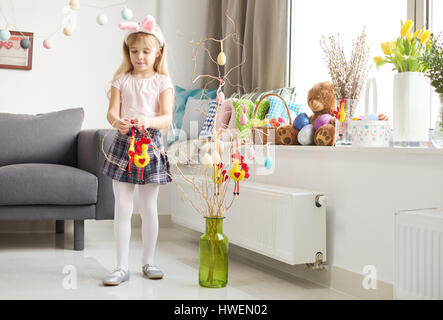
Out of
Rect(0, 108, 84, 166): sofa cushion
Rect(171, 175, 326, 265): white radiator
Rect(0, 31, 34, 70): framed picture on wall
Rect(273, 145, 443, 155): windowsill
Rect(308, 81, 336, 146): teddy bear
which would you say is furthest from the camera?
Rect(0, 31, 34, 70): framed picture on wall

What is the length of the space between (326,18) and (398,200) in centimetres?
153

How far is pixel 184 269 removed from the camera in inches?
91.6

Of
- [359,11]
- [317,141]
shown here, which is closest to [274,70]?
[359,11]

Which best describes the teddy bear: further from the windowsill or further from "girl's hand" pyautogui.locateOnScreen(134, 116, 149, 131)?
"girl's hand" pyautogui.locateOnScreen(134, 116, 149, 131)

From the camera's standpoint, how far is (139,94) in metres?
2.08

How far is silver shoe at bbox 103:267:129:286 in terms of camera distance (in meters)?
2.01

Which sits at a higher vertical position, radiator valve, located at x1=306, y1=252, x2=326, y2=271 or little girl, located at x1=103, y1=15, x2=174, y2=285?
little girl, located at x1=103, y1=15, x2=174, y2=285

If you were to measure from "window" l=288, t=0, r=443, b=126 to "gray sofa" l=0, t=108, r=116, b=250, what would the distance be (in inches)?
47.9

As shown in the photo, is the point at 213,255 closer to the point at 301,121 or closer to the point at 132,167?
the point at 132,167

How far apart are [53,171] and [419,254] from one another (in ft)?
6.23

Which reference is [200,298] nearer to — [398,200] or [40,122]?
[398,200]

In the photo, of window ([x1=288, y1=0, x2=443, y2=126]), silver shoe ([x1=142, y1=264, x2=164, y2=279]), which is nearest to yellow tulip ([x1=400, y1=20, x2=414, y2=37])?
window ([x1=288, y1=0, x2=443, y2=126])
